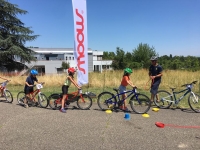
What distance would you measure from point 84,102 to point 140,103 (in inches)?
79.1

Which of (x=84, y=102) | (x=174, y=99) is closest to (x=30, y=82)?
(x=84, y=102)

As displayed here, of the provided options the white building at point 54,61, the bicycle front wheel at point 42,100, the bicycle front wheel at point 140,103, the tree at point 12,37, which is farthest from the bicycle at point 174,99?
the white building at point 54,61

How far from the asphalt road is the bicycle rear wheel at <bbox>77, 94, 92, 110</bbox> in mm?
292

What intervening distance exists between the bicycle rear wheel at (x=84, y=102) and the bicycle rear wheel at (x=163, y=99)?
99.0 inches

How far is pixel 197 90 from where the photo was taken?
33.1 feet

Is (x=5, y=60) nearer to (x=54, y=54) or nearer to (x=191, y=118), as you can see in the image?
(x=191, y=118)

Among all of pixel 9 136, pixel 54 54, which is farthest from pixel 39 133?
pixel 54 54

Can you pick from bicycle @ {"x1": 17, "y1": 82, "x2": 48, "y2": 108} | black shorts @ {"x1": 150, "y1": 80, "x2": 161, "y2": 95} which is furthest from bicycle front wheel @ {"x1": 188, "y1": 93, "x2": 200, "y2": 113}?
bicycle @ {"x1": 17, "y1": 82, "x2": 48, "y2": 108}

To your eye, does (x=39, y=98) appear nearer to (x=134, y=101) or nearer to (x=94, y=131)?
(x=94, y=131)

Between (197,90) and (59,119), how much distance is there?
8.11 meters

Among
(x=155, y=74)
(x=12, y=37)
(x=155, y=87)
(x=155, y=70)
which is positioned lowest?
(x=155, y=87)

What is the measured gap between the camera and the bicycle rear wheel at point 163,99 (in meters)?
6.53

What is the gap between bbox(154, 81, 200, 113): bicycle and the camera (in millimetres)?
6031

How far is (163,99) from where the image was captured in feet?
21.6
